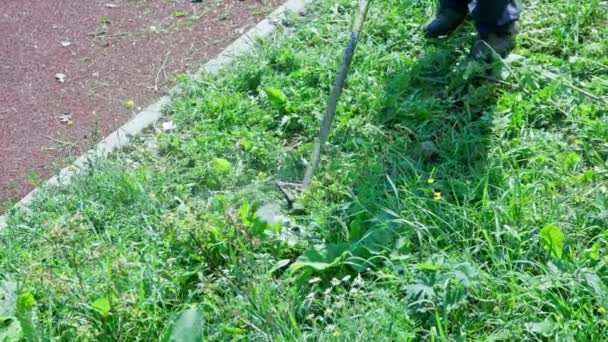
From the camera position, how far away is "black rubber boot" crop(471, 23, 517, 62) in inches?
167

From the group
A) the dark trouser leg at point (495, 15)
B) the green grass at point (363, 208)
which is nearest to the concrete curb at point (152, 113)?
the green grass at point (363, 208)

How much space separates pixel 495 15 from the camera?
4.19 meters

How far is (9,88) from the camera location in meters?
4.86

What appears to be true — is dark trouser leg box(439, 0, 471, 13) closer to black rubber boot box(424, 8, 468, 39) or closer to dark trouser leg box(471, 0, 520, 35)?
black rubber boot box(424, 8, 468, 39)

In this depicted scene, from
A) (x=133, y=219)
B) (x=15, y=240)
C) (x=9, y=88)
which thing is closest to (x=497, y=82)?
(x=133, y=219)

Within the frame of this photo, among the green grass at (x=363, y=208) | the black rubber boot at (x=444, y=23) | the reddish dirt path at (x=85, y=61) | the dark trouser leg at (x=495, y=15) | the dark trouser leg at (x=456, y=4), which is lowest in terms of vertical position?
the reddish dirt path at (x=85, y=61)

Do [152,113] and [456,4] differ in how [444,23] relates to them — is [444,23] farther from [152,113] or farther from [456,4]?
[152,113]

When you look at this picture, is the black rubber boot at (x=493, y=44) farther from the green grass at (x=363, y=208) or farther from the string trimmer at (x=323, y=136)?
the string trimmer at (x=323, y=136)

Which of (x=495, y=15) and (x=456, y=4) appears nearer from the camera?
(x=495, y=15)

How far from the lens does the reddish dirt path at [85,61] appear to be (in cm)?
445

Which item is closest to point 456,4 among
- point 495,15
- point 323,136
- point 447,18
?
point 447,18

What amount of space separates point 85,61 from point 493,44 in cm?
234

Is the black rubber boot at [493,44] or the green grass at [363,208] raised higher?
the black rubber boot at [493,44]

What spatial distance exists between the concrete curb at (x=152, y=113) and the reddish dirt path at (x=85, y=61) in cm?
10
